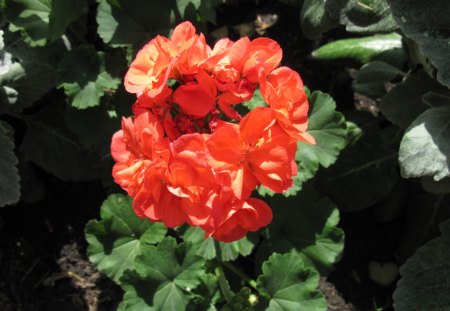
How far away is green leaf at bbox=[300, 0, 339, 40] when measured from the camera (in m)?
1.86

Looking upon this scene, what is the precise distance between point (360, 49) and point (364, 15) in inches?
20.7

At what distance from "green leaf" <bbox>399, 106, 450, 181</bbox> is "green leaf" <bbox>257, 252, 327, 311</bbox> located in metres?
0.39

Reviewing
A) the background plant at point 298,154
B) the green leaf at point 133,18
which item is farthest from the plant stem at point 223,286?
the green leaf at point 133,18

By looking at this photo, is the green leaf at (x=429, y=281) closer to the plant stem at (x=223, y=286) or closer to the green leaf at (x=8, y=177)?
the plant stem at (x=223, y=286)

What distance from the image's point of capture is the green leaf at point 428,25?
62.6 inches

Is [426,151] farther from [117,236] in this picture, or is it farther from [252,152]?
[117,236]

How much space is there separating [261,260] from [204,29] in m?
0.73

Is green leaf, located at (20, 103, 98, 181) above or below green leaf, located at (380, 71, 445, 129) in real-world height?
below

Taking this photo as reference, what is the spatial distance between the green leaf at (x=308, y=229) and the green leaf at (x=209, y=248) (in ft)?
0.45

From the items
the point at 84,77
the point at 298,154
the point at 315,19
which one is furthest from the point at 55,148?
the point at 315,19

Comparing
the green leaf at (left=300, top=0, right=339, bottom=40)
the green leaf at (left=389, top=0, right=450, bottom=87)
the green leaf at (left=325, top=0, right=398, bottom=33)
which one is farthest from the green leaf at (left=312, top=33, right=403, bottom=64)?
the green leaf at (left=389, top=0, right=450, bottom=87)

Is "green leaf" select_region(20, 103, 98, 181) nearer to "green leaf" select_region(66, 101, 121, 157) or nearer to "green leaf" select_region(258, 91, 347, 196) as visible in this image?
"green leaf" select_region(66, 101, 121, 157)

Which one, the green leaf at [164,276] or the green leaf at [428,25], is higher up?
the green leaf at [428,25]

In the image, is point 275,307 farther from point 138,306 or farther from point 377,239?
point 377,239
